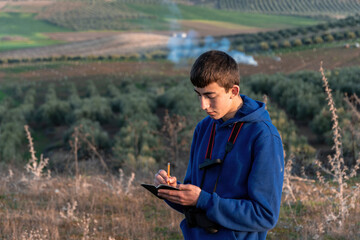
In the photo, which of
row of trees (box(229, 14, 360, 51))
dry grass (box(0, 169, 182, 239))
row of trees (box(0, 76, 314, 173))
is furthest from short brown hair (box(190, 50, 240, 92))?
row of trees (box(229, 14, 360, 51))

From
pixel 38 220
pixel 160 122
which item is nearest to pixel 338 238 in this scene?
pixel 38 220

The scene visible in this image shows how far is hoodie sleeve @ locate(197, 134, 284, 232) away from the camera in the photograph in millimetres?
1689

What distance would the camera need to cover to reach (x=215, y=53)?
1787 millimetres

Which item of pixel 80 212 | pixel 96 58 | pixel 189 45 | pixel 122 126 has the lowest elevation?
pixel 122 126

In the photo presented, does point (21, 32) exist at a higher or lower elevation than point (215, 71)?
higher

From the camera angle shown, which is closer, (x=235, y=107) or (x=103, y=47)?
(x=235, y=107)

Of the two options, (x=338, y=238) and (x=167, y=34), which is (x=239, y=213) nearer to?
(x=338, y=238)

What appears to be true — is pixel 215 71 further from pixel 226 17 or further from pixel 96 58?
pixel 226 17

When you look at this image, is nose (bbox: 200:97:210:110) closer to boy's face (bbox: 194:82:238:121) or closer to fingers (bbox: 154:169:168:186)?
boy's face (bbox: 194:82:238:121)

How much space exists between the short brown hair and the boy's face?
0.02m

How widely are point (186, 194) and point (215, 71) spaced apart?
565 mm

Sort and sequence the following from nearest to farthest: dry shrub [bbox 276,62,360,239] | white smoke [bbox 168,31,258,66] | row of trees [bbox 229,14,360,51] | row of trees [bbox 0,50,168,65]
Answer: dry shrub [bbox 276,62,360,239]
row of trees [bbox 229,14,360,51]
white smoke [bbox 168,31,258,66]
row of trees [bbox 0,50,168,65]

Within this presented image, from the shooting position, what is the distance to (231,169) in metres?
1.76

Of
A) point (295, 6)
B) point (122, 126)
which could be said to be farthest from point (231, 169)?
point (295, 6)
